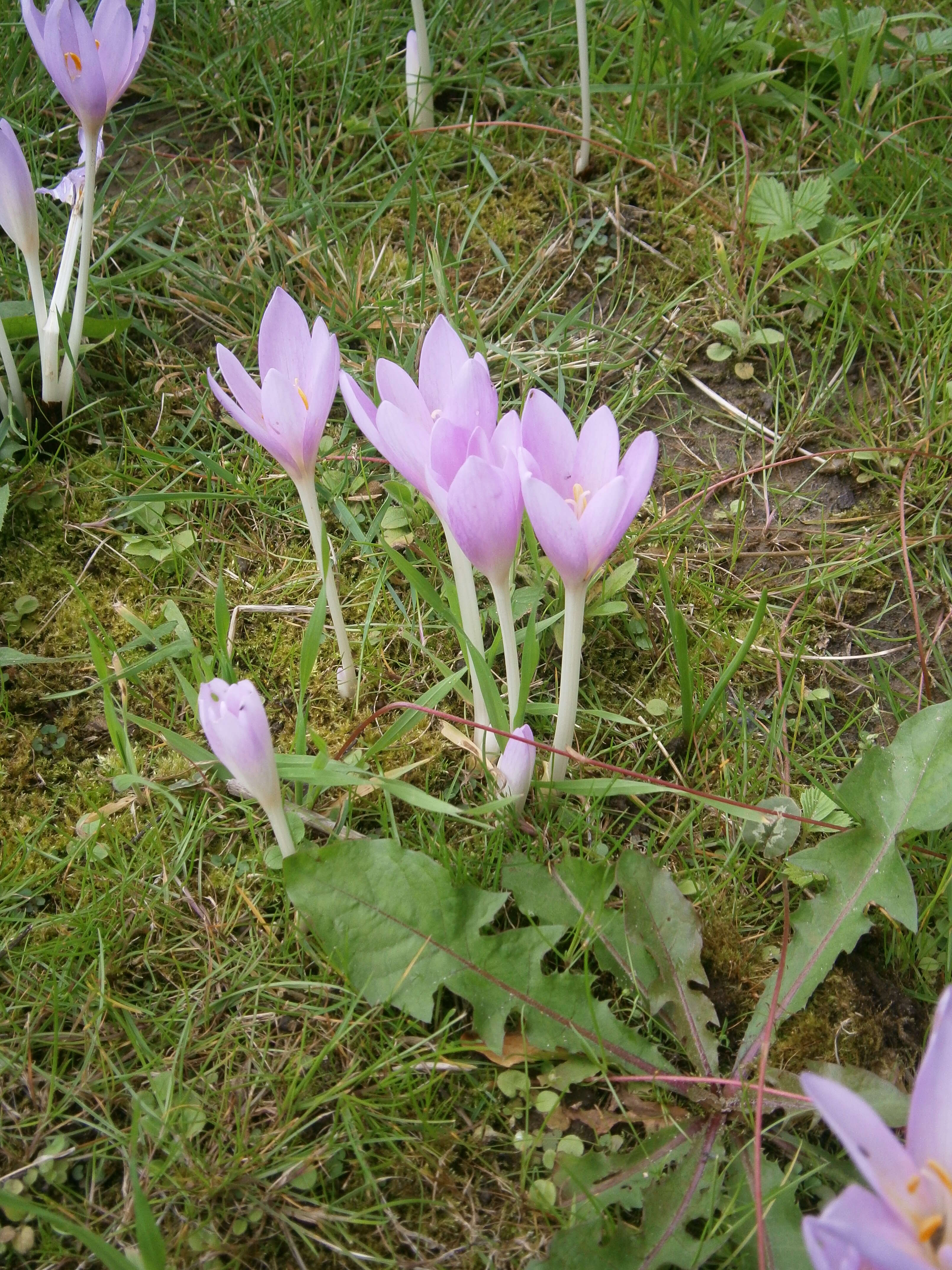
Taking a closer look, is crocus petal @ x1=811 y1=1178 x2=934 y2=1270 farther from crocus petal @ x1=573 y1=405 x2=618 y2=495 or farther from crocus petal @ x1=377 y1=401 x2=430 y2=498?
crocus petal @ x1=377 y1=401 x2=430 y2=498

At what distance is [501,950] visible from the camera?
59.0 inches

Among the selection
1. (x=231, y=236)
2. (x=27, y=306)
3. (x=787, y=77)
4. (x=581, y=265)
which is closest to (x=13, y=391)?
(x=27, y=306)

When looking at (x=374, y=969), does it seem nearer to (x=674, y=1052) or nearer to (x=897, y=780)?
(x=674, y=1052)

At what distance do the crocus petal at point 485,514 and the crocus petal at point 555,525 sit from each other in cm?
3

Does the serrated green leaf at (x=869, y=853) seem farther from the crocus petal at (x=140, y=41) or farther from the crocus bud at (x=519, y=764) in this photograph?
the crocus petal at (x=140, y=41)

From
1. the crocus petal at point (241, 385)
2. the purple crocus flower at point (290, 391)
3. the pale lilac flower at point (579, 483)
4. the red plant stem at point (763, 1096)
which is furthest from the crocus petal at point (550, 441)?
the red plant stem at point (763, 1096)

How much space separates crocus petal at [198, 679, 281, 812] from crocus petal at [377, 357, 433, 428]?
463 mm

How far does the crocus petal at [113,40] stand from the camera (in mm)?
1889

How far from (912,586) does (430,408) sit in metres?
1.03

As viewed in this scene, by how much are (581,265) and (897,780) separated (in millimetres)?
1488

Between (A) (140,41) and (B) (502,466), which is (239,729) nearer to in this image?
(B) (502,466)

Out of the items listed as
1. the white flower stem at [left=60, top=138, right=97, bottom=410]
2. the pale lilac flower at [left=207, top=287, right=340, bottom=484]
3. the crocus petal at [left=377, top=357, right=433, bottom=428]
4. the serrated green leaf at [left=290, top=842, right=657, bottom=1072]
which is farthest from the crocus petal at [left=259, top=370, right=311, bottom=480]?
the white flower stem at [left=60, top=138, right=97, bottom=410]

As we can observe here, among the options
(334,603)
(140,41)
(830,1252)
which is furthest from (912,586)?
(140,41)

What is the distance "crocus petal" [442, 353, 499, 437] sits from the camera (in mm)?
1425
